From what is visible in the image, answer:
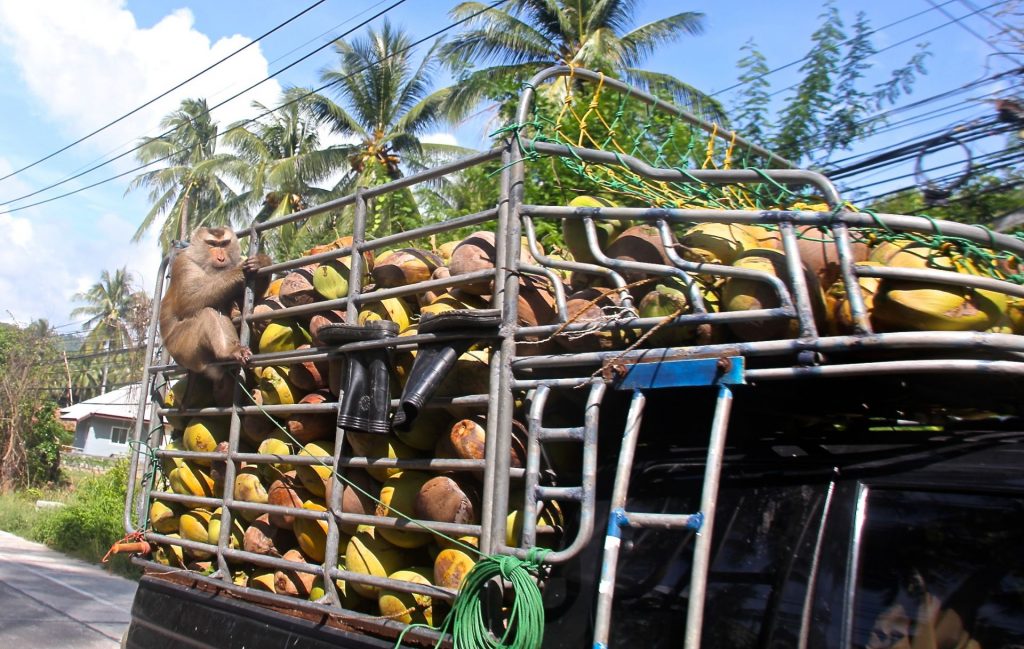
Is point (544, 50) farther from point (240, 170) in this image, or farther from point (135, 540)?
point (135, 540)

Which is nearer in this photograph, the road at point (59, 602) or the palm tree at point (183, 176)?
the road at point (59, 602)

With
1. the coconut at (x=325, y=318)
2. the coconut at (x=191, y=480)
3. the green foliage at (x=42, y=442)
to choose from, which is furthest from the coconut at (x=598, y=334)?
the green foliage at (x=42, y=442)

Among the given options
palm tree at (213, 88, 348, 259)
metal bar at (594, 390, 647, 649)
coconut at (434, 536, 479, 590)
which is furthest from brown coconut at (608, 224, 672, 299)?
palm tree at (213, 88, 348, 259)

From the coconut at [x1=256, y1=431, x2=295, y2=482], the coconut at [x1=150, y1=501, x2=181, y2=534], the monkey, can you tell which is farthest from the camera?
the coconut at [x1=150, y1=501, x2=181, y2=534]

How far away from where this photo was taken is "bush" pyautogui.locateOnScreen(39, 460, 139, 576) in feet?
51.3

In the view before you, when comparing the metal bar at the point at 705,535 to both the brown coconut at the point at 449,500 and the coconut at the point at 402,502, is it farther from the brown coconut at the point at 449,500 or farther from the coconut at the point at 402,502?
the coconut at the point at 402,502

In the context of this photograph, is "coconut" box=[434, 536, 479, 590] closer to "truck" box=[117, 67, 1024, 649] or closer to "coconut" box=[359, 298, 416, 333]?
"truck" box=[117, 67, 1024, 649]

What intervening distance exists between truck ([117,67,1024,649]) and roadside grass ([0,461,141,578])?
40.7 feet

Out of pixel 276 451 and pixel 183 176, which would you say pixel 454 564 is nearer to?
pixel 276 451

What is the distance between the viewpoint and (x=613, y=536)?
2.28 meters

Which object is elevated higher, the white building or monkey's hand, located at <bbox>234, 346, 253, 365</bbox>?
the white building

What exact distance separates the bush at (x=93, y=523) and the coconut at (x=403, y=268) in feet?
41.5

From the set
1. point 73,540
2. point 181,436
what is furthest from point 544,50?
point 181,436

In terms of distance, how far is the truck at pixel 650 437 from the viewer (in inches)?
78.4
